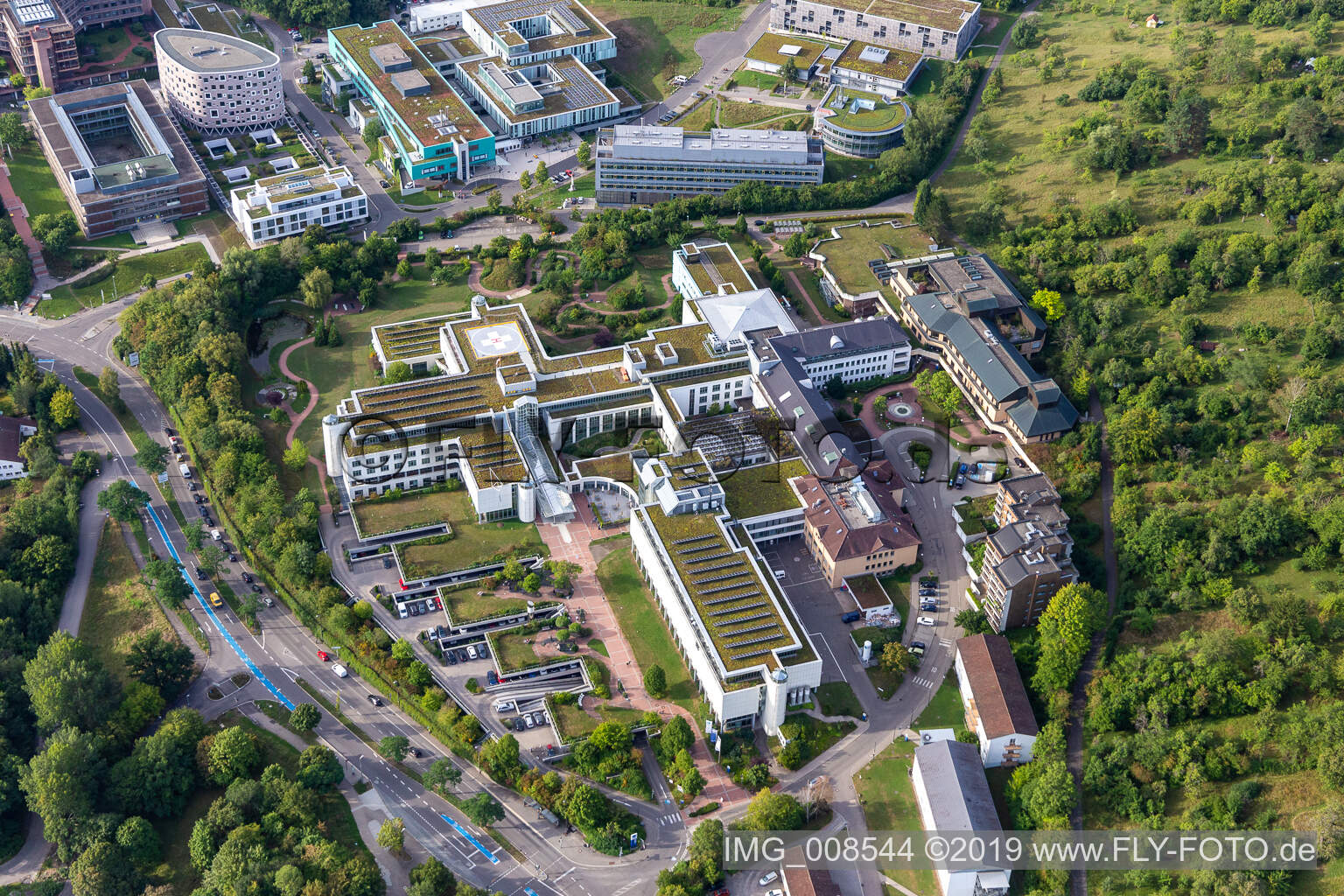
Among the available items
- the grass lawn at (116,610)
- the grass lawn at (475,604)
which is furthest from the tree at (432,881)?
the grass lawn at (116,610)

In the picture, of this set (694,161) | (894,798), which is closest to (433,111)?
(694,161)

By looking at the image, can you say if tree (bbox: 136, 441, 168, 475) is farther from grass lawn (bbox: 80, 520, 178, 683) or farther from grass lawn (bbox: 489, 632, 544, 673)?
grass lawn (bbox: 489, 632, 544, 673)

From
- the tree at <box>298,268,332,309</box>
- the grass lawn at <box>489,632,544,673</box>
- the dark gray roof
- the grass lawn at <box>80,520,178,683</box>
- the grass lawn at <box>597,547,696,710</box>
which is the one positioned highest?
the dark gray roof

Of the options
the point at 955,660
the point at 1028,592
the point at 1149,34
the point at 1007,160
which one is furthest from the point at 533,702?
the point at 1149,34

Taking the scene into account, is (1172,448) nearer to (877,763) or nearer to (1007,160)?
(877,763)

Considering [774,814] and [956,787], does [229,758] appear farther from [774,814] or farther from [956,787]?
[956,787]

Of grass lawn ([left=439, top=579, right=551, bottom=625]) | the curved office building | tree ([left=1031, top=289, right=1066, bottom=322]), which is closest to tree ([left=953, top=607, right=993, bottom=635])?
grass lawn ([left=439, top=579, right=551, bottom=625])
